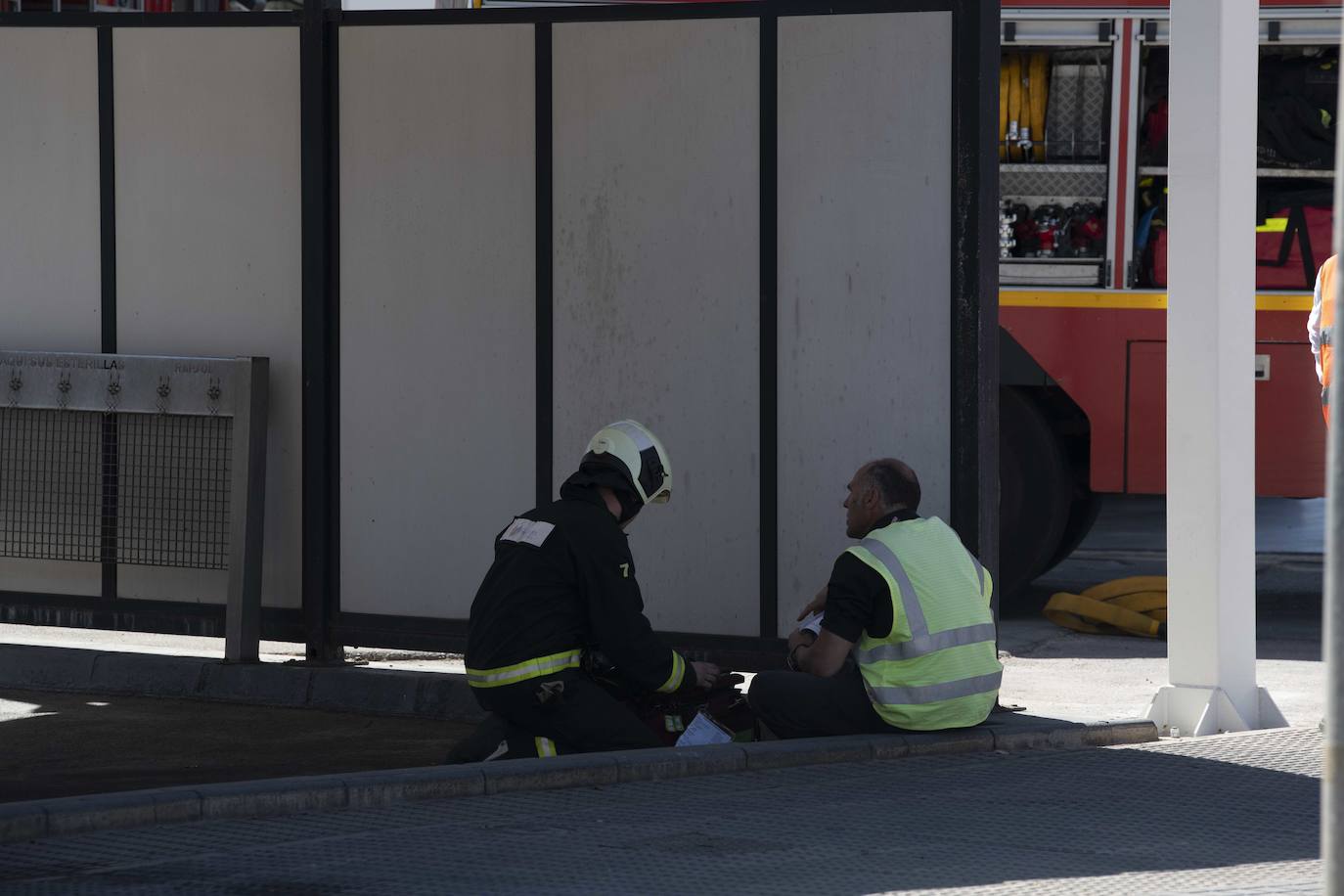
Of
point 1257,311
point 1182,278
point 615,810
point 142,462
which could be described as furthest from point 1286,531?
point 615,810

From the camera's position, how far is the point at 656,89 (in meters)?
7.37

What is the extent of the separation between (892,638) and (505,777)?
1.29 m

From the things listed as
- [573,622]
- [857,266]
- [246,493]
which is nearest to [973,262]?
[857,266]

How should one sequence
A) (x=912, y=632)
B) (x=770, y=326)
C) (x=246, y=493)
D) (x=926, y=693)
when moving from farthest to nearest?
(x=246, y=493) → (x=770, y=326) → (x=926, y=693) → (x=912, y=632)

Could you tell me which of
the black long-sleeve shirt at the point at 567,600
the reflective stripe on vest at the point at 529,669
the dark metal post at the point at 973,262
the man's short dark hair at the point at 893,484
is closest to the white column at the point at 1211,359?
the dark metal post at the point at 973,262

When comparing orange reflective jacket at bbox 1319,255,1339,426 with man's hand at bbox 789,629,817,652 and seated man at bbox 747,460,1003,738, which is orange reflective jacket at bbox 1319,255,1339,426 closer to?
seated man at bbox 747,460,1003,738

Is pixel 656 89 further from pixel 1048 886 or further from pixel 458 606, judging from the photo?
pixel 1048 886

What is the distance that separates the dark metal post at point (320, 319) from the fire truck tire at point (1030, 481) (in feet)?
12.5

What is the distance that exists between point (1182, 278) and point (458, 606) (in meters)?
2.97

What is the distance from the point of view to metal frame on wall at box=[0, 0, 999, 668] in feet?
22.7

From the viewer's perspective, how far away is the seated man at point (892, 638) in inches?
236

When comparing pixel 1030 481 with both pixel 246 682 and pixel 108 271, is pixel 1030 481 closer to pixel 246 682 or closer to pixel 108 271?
pixel 246 682

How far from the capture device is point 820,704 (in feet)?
20.6

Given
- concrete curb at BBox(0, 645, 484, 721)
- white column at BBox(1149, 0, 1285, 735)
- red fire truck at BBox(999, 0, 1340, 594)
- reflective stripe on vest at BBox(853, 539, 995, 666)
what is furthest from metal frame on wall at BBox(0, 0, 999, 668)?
red fire truck at BBox(999, 0, 1340, 594)
